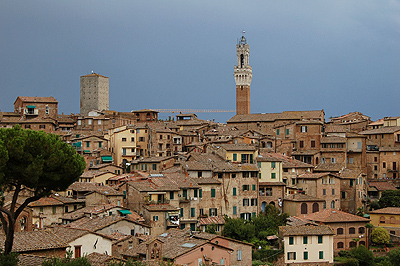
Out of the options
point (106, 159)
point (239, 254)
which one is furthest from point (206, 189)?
point (106, 159)

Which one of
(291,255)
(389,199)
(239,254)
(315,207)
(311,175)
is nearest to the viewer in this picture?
(239,254)

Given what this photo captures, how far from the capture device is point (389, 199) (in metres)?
58.3

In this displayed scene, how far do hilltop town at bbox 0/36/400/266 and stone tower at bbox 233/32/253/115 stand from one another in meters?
27.1

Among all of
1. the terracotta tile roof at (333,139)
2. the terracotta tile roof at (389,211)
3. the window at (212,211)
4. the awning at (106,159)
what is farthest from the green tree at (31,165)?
the terracotta tile roof at (333,139)

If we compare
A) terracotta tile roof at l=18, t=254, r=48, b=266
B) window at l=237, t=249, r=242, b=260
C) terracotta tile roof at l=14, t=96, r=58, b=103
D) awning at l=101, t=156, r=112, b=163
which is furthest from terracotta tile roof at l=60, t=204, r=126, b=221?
terracotta tile roof at l=14, t=96, r=58, b=103

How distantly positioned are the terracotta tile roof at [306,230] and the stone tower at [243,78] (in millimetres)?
64739

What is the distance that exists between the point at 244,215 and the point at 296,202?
4.72 meters

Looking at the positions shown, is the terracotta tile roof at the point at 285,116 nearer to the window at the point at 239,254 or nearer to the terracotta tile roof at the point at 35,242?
the window at the point at 239,254

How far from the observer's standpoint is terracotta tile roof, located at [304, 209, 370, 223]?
48.8 meters

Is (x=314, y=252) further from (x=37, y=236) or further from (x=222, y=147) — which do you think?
(x=37, y=236)

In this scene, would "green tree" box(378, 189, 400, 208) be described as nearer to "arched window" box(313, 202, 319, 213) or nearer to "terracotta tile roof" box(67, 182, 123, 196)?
"arched window" box(313, 202, 319, 213)

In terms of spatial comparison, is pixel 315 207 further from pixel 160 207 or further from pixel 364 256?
pixel 160 207

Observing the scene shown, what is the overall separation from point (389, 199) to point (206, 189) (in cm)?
1988

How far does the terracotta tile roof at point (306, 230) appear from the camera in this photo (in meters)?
44.4
